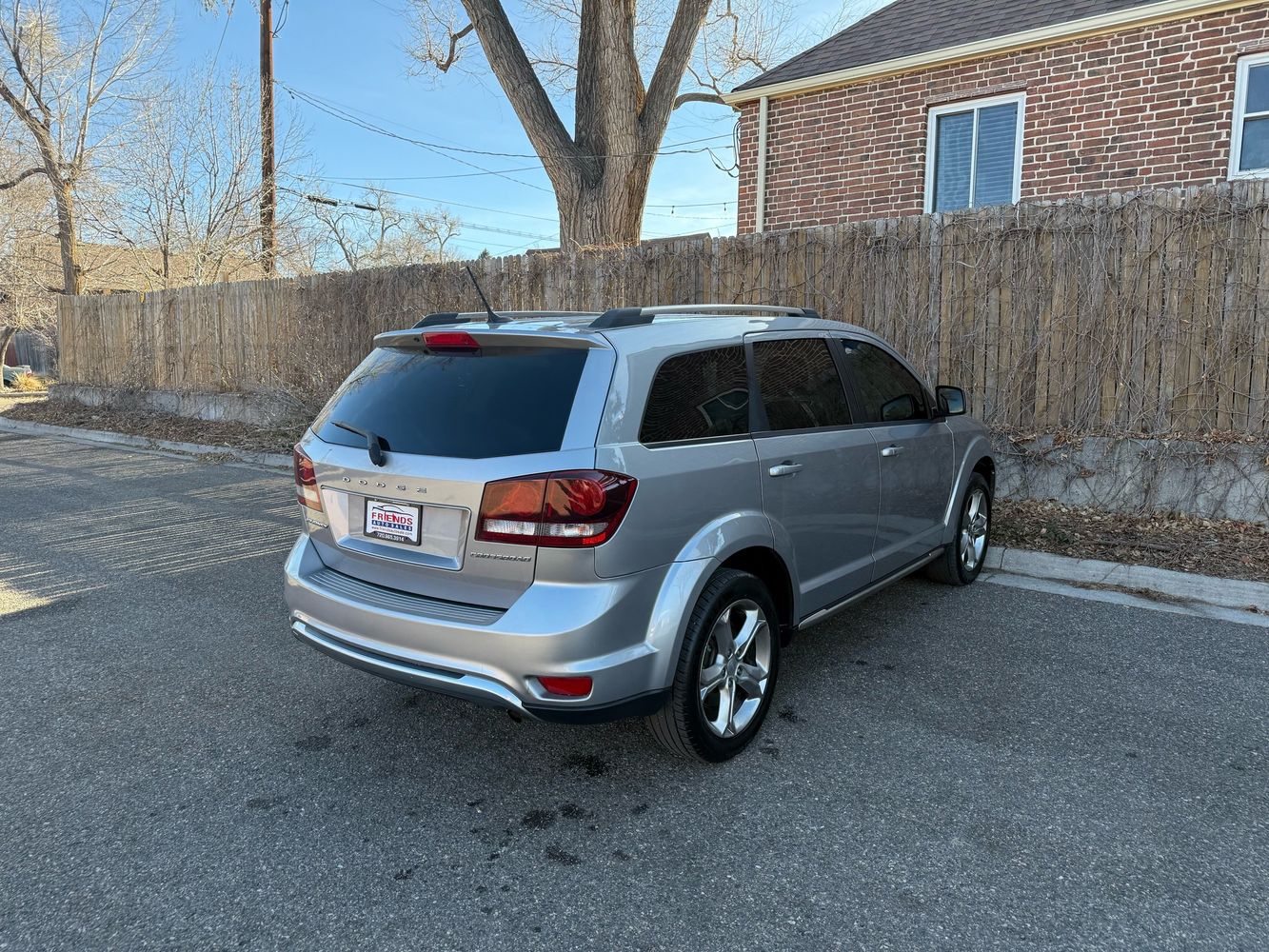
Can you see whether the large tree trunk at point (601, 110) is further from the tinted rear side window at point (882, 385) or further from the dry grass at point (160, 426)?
the tinted rear side window at point (882, 385)

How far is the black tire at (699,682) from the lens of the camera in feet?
9.96

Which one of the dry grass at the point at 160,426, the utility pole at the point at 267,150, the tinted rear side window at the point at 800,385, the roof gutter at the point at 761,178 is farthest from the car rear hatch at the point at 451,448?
the utility pole at the point at 267,150

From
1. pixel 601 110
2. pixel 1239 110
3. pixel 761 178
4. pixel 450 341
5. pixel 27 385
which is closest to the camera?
pixel 450 341

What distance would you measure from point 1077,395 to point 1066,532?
1417 mm

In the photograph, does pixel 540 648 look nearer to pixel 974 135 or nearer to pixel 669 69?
pixel 974 135

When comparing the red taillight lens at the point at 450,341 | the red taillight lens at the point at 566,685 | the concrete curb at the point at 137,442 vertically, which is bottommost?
the concrete curb at the point at 137,442

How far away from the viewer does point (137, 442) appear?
1279cm

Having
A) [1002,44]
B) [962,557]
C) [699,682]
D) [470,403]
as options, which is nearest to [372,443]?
[470,403]

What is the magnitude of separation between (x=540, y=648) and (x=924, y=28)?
11881 millimetres

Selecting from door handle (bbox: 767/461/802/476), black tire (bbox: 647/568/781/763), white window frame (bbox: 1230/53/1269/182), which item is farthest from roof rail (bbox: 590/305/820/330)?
white window frame (bbox: 1230/53/1269/182)

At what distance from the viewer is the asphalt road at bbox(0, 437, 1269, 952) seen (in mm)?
2418

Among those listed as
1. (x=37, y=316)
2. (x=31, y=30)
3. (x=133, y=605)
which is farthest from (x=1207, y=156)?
(x=37, y=316)

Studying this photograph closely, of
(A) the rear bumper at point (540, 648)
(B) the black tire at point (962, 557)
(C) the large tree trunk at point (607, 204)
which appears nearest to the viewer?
(A) the rear bumper at point (540, 648)

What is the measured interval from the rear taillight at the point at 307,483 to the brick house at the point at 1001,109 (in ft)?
26.0
